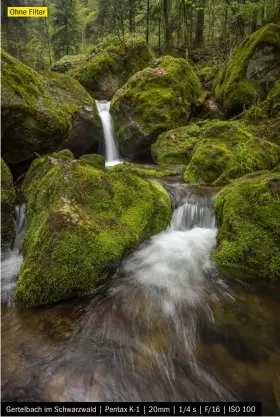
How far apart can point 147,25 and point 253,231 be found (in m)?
18.6

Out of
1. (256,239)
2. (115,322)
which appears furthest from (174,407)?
(256,239)

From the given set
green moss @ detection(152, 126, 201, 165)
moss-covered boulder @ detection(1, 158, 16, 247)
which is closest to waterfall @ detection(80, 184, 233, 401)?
moss-covered boulder @ detection(1, 158, 16, 247)

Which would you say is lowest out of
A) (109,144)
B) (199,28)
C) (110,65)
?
(109,144)

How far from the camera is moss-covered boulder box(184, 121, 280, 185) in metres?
7.66

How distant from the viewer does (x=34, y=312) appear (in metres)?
3.66

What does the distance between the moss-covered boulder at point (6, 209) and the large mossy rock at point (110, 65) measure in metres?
13.0

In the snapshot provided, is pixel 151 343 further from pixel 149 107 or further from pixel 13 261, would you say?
pixel 149 107

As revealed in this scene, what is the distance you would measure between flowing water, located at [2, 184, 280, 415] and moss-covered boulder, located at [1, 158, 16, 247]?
1.76m

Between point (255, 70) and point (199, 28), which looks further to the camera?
point (199, 28)

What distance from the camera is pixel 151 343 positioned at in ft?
11.0

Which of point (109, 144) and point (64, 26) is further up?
point (64, 26)

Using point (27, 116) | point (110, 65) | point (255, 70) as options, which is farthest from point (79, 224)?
point (110, 65)

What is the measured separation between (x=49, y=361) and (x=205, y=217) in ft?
14.3

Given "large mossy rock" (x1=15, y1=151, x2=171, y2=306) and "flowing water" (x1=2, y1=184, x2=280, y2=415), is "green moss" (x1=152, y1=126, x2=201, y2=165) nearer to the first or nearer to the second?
"large mossy rock" (x1=15, y1=151, x2=171, y2=306)
